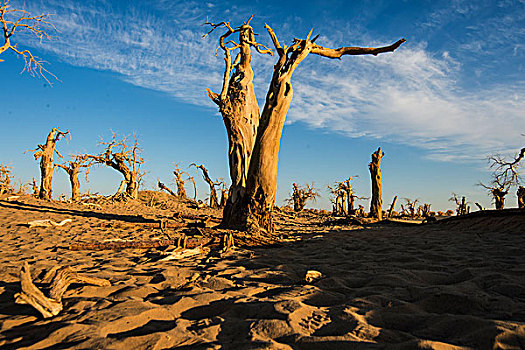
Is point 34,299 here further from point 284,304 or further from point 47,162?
point 47,162

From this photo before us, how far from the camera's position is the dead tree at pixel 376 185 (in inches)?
555

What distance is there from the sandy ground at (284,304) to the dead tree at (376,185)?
10102 mm

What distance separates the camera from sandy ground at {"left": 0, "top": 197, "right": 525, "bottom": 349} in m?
1.75

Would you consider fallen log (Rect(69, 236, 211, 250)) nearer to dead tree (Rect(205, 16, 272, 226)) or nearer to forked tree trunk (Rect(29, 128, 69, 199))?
dead tree (Rect(205, 16, 272, 226))

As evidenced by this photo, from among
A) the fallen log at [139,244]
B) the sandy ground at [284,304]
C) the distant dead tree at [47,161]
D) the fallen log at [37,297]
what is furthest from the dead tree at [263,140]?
the distant dead tree at [47,161]

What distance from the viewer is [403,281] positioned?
281 cm

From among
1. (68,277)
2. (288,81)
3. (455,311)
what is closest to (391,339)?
(455,311)

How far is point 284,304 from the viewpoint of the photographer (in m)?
2.29

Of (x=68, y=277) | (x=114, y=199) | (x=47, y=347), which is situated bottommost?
(x=47, y=347)

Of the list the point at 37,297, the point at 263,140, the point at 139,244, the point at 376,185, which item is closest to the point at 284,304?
the point at 37,297

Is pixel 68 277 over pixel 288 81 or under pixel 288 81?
under

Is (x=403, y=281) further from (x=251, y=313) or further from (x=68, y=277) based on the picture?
(x=68, y=277)

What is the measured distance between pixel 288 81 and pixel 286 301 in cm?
561

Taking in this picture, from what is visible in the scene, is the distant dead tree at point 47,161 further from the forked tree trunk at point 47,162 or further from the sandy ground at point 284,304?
the sandy ground at point 284,304
